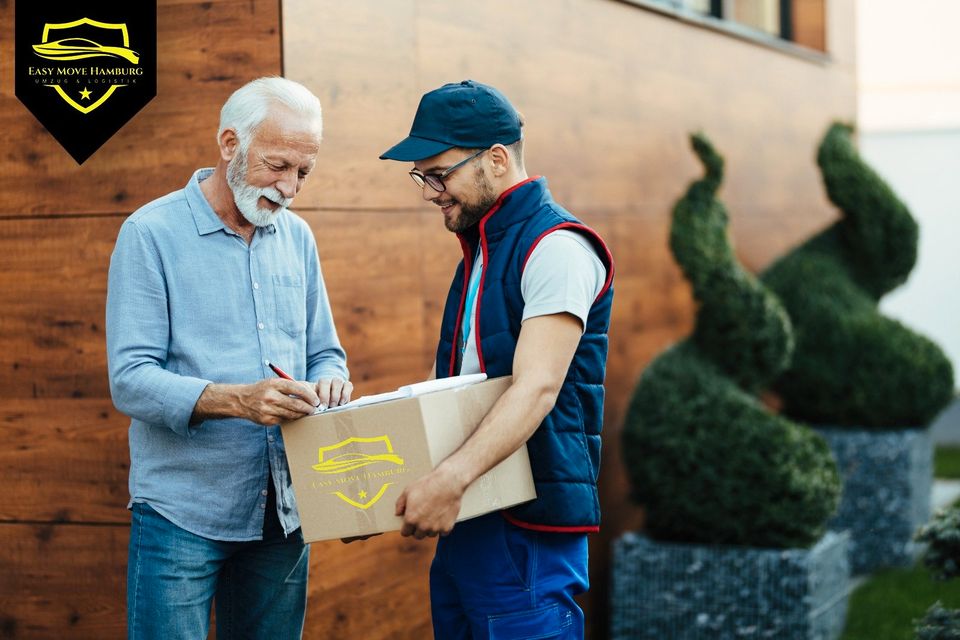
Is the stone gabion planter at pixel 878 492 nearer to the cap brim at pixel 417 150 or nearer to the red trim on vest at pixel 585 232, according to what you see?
the red trim on vest at pixel 585 232

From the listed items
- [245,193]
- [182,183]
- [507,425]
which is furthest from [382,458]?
[182,183]

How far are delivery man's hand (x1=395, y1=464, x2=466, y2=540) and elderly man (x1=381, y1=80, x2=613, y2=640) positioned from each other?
26 cm

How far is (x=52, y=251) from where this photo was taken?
14.0 ft


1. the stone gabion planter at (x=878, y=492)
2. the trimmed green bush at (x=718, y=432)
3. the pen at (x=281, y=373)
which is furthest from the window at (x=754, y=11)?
the pen at (x=281, y=373)

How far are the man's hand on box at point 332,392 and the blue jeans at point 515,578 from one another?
42cm

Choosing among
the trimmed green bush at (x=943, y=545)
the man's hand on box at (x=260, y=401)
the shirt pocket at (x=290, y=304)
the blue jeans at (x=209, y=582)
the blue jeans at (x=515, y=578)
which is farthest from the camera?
the trimmed green bush at (x=943, y=545)

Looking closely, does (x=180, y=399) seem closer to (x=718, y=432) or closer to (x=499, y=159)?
(x=499, y=159)

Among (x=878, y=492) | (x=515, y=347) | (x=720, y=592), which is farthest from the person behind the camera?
(x=878, y=492)

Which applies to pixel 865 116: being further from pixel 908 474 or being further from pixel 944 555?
pixel 944 555

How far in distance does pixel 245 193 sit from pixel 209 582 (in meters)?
0.96

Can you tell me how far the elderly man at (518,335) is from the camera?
117 inches

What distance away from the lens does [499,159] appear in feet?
10.1

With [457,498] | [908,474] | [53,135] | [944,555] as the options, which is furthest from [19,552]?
[908,474]

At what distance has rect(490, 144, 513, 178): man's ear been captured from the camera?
307 centimetres
